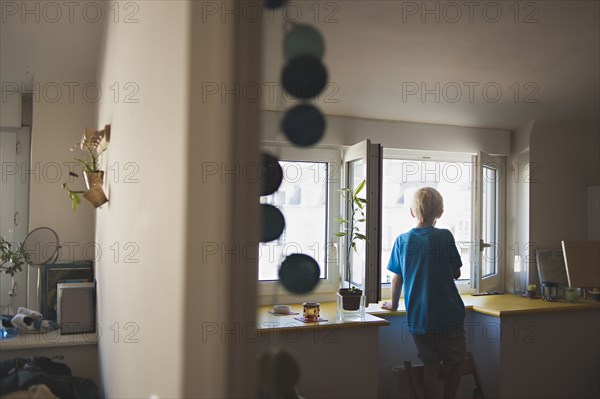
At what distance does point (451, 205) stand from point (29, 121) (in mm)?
1996

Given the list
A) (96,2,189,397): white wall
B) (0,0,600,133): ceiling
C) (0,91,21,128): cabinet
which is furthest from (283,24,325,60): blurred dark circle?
(0,91,21,128): cabinet

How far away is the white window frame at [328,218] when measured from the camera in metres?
0.38

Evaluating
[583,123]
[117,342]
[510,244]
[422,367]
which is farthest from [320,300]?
[583,123]

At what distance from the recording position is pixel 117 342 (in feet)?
4.12

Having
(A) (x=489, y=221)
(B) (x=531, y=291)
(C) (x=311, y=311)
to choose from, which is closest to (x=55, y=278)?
(C) (x=311, y=311)

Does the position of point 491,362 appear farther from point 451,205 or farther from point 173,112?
point 173,112

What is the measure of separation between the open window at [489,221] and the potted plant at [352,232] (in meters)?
0.50

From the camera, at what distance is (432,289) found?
1563 millimetres

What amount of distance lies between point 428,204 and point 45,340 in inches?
56.1

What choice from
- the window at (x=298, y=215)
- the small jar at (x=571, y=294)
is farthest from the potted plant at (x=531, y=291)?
the window at (x=298, y=215)

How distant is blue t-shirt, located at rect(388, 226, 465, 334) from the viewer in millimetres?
1561

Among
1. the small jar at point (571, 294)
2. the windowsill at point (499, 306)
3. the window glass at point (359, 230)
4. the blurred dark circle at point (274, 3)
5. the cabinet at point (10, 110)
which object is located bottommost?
the windowsill at point (499, 306)

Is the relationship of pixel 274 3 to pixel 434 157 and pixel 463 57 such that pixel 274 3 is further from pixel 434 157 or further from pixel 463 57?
pixel 434 157

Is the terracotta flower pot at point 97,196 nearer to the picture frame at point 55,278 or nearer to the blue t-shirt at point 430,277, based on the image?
the picture frame at point 55,278
